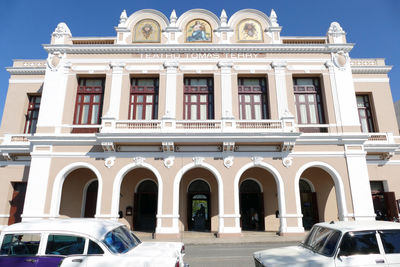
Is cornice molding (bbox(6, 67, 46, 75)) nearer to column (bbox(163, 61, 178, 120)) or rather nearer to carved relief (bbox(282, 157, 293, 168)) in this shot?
column (bbox(163, 61, 178, 120))

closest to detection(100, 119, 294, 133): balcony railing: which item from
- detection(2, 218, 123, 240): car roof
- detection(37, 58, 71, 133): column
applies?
detection(37, 58, 71, 133): column

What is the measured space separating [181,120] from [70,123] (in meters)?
7.14

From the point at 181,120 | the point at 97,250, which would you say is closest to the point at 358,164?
the point at 181,120

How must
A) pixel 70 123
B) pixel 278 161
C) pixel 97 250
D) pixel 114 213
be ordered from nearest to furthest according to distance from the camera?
1. pixel 97 250
2. pixel 114 213
3. pixel 278 161
4. pixel 70 123

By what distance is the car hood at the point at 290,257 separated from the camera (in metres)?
4.89

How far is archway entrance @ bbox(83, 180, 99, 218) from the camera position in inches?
668

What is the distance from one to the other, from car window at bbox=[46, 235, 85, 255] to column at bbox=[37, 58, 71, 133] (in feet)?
41.4

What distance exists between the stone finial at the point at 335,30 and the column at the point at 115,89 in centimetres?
1426

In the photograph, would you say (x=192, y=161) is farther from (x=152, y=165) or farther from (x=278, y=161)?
(x=278, y=161)

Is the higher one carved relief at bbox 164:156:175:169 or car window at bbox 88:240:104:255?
carved relief at bbox 164:156:175:169

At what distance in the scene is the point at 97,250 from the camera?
4.95 metres

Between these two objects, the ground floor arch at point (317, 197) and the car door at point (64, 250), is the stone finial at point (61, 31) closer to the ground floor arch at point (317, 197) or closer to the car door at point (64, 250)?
the car door at point (64, 250)

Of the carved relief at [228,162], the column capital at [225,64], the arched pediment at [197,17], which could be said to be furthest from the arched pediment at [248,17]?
the carved relief at [228,162]

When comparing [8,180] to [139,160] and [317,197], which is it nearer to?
[139,160]
